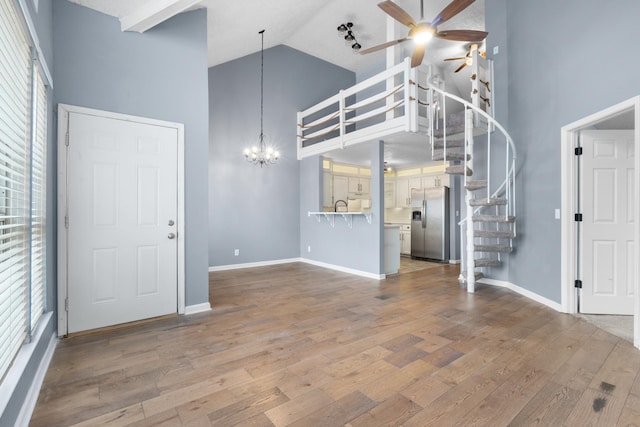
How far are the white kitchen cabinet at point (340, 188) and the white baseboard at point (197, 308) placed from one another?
15.2 ft

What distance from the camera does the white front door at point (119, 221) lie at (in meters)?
2.92

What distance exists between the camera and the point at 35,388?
195 cm

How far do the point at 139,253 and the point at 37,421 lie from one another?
1734 mm

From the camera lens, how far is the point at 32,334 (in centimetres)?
212

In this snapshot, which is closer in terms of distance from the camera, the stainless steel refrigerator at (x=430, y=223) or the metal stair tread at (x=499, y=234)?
the metal stair tread at (x=499, y=234)

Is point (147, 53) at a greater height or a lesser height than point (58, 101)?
greater

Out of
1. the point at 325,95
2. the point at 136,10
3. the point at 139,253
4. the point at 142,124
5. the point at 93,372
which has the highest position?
the point at 325,95

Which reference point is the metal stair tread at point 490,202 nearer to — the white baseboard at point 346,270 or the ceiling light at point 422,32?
the white baseboard at point 346,270

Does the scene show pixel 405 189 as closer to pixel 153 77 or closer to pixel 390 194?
pixel 390 194

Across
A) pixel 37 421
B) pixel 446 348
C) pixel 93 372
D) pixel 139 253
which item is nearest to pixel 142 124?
pixel 139 253

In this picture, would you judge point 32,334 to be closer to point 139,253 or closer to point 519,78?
point 139,253

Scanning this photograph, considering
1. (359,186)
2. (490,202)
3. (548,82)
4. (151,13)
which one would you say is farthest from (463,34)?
(359,186)

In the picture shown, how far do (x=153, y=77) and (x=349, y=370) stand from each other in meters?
3.52

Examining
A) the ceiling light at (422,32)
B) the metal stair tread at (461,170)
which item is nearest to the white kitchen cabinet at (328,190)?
the metal stair tread at (461,170)
